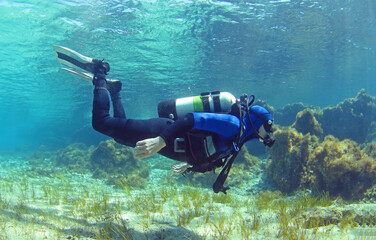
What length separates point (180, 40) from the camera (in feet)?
58.3

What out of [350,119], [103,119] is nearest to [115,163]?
[103,119]

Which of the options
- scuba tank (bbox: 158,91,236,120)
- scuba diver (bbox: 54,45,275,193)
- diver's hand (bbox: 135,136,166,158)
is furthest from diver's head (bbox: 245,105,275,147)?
diver's hand (bbox: 135,136,166,158)

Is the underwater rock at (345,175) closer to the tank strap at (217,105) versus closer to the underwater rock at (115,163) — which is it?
the tank strap at (217,105)

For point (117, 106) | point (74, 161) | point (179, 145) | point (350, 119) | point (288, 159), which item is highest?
point (117, 106)

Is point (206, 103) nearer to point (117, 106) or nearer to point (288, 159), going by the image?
point (117, 106)

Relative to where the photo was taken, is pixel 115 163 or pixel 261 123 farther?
pixel 115 163

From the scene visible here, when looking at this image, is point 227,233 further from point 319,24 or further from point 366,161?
Answer: point 319,24

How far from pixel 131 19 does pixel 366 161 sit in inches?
593

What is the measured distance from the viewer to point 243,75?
2902 centimetres

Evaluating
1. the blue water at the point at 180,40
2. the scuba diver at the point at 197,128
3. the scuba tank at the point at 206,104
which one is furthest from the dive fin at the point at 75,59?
the blue water at the point at 180,40

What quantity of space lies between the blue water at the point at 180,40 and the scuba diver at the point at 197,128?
407cm

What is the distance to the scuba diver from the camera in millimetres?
3295

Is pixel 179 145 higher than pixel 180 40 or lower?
lower

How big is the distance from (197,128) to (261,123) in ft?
4.43
